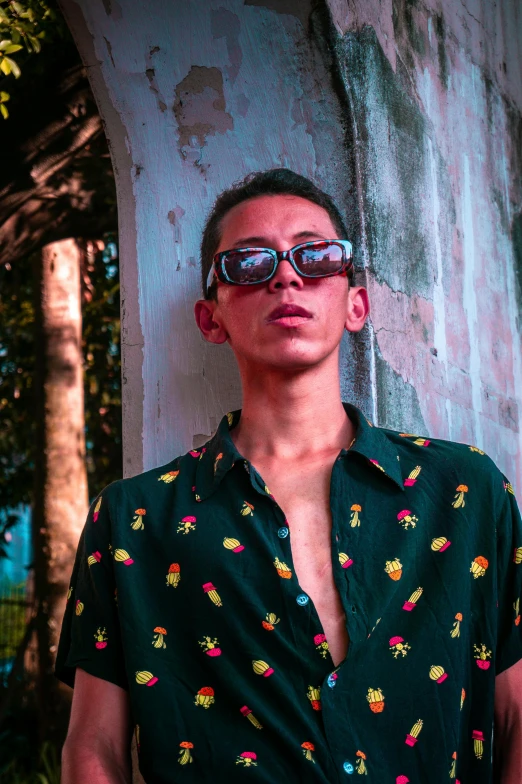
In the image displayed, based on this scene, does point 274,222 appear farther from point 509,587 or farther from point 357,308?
point 509,587

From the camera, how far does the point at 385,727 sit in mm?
1634

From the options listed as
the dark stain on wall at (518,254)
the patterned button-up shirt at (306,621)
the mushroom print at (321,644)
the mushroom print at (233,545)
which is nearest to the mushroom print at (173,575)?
the patterned button-up shirt at (306,621)

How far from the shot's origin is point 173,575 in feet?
5.99

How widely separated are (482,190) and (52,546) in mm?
3818

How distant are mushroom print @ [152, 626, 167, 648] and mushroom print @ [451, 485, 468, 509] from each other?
→ 67 cm

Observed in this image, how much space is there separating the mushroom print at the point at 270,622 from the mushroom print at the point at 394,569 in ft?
0.80

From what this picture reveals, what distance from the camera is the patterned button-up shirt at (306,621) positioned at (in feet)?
5.37

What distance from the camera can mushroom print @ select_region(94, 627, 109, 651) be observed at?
1837 mm

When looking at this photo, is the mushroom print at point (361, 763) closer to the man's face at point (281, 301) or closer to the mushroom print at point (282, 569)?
the mushroom print at point (282, 569)

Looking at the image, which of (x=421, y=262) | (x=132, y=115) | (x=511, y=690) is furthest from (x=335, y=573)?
(x=132, y=115)

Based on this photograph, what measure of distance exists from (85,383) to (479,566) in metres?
5.55

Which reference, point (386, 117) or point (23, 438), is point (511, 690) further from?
point (23, 438)

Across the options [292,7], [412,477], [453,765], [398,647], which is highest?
[292,7]

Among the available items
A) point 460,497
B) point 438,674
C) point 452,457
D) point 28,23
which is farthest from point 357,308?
point 28,23
